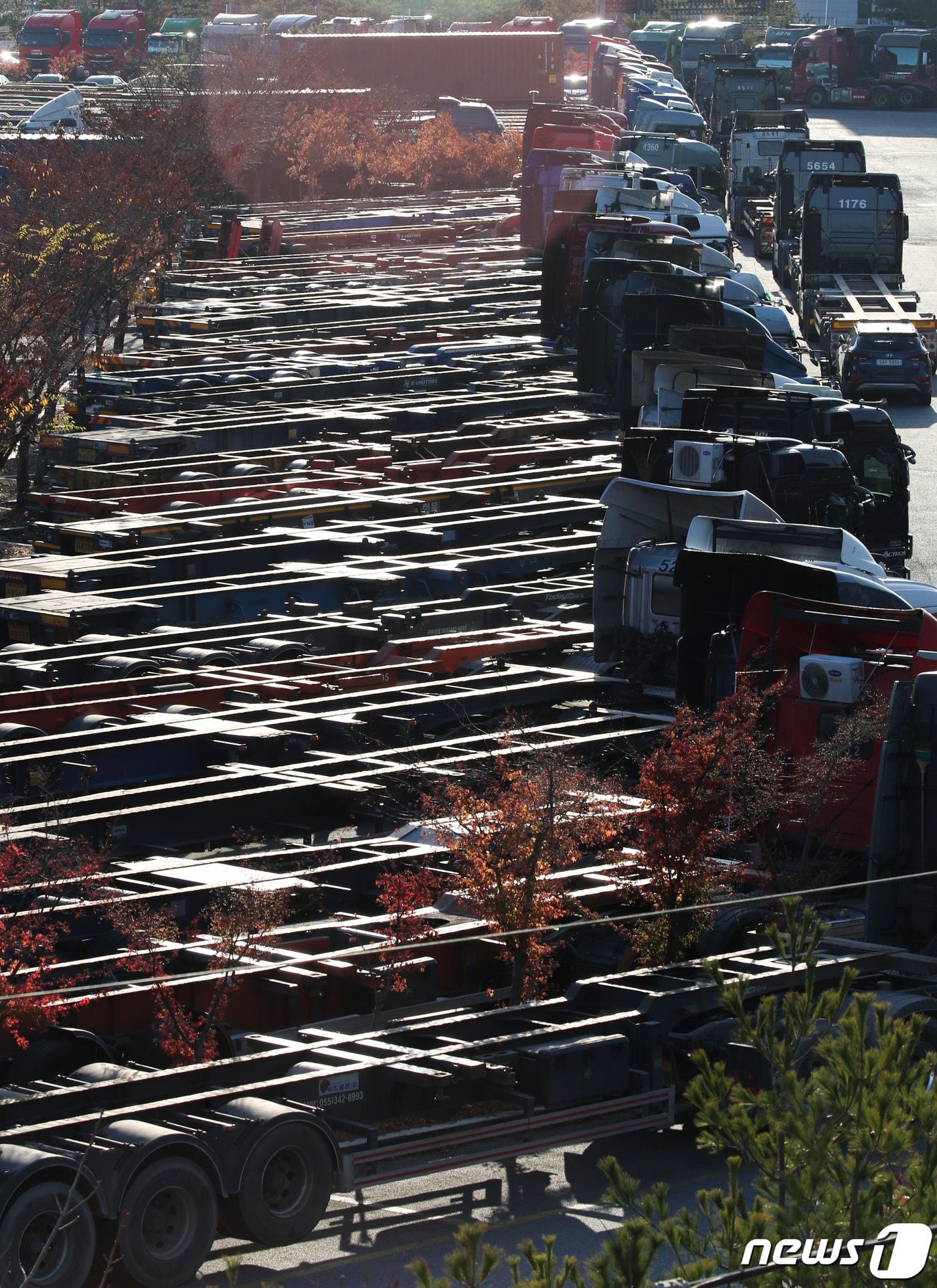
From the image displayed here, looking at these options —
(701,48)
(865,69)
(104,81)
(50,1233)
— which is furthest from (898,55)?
(50,1233)

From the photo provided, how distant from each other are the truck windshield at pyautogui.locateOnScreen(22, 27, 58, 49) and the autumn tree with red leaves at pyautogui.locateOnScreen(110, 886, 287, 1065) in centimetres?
8760

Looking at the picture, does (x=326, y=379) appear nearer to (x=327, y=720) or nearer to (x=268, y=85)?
(x=327, y=720)

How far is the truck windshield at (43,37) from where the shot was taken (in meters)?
94.9

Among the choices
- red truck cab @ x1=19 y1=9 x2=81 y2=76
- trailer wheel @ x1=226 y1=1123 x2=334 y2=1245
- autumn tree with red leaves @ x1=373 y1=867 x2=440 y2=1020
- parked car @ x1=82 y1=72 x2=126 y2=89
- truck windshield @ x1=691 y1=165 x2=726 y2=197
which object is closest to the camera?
trailer wheel @ x1=226 y1=1123 x2=334 y2=1245

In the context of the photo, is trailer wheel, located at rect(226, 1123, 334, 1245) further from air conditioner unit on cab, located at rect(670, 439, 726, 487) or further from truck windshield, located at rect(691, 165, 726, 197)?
truck windshield, located at rect(691, 165, 726, 197)

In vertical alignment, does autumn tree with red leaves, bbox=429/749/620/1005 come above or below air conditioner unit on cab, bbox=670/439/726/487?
below

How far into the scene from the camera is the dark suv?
35.7 meters

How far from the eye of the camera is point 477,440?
1259 inches

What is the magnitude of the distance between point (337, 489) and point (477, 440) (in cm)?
427

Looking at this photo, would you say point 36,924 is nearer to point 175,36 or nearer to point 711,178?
point 711,178

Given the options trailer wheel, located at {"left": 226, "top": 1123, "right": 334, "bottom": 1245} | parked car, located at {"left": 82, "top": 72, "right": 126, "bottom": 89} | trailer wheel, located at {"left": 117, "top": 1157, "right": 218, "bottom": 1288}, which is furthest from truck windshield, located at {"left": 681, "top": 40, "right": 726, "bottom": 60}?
trailer wheel, located at {"left": 117, "top": 1157, "right": 218, "bottom": 1288}

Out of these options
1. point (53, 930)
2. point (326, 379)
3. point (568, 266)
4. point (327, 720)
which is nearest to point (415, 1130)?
point (53, 930)

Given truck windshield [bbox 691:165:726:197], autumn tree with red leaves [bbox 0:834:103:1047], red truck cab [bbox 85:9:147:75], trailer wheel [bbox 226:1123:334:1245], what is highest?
red truck cab [bbox 85:9:147:75]

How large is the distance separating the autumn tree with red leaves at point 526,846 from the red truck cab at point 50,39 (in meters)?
85.9
